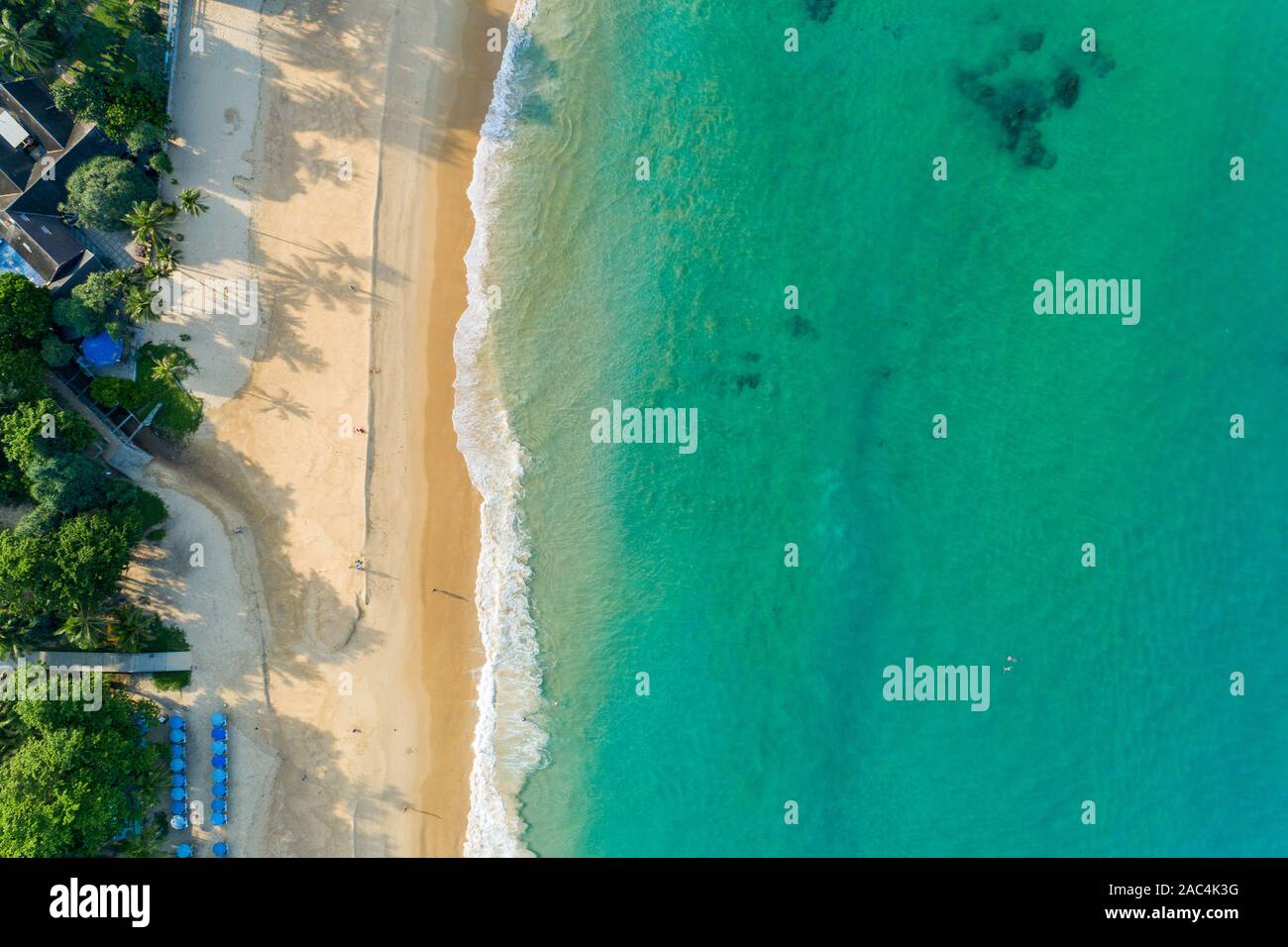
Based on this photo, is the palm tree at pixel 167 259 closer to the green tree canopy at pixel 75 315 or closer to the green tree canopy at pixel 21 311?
Answer: the green tree canopy at pixel 75 315

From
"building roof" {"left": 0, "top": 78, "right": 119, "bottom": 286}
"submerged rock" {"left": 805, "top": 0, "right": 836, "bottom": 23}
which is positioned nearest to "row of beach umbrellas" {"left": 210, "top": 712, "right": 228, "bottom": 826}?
"building roof" {"left": 0, "top": 78, "right": 119, "bottom": 286}

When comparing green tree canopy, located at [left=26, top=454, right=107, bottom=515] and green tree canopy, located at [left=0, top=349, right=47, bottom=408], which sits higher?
green tree canopy, located at [left=0, top=349, right=47, bottom=408]

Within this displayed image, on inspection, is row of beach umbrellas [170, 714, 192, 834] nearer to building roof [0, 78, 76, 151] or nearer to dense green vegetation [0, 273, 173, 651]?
dense green vegetation [0, 273, 173, 651]

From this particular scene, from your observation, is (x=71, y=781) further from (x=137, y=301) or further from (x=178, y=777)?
(x=137, y=301)

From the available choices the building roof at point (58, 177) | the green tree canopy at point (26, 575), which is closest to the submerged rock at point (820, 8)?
the building roof at point (58, 177)

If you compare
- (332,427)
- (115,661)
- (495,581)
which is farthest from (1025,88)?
(115,661)
